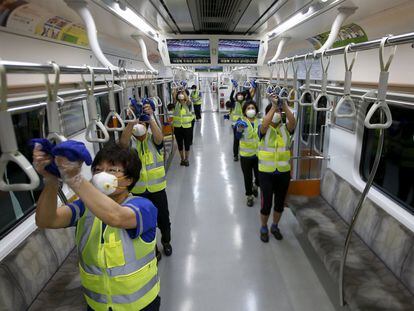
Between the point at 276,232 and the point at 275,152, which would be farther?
the point at 276,232

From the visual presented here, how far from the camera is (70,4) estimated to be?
2.24 meters

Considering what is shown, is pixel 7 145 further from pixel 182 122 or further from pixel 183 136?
pixel 183 136

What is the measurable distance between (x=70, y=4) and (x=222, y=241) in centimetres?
329

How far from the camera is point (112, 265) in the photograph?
164cm

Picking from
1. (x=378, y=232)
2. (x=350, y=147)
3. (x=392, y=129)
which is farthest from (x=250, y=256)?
(x=392, y=129)

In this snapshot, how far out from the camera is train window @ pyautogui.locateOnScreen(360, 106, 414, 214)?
120 inches

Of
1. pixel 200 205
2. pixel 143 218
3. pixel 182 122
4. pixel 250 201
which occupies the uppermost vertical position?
pixel 143 218

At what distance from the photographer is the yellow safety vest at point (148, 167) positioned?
3.27m

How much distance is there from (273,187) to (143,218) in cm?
252

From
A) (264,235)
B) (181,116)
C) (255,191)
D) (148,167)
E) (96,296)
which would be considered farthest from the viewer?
(181,116)

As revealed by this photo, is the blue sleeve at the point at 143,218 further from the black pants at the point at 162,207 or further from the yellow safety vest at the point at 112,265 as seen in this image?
the black pants at the point at 162,207

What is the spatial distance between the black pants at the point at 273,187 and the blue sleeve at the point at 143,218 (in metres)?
2.28

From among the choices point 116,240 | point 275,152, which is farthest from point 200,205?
point 116,240

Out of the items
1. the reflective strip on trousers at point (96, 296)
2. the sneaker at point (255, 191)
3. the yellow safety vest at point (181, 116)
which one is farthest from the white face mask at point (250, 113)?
the reflective strip on trousers at point (96, 296)
